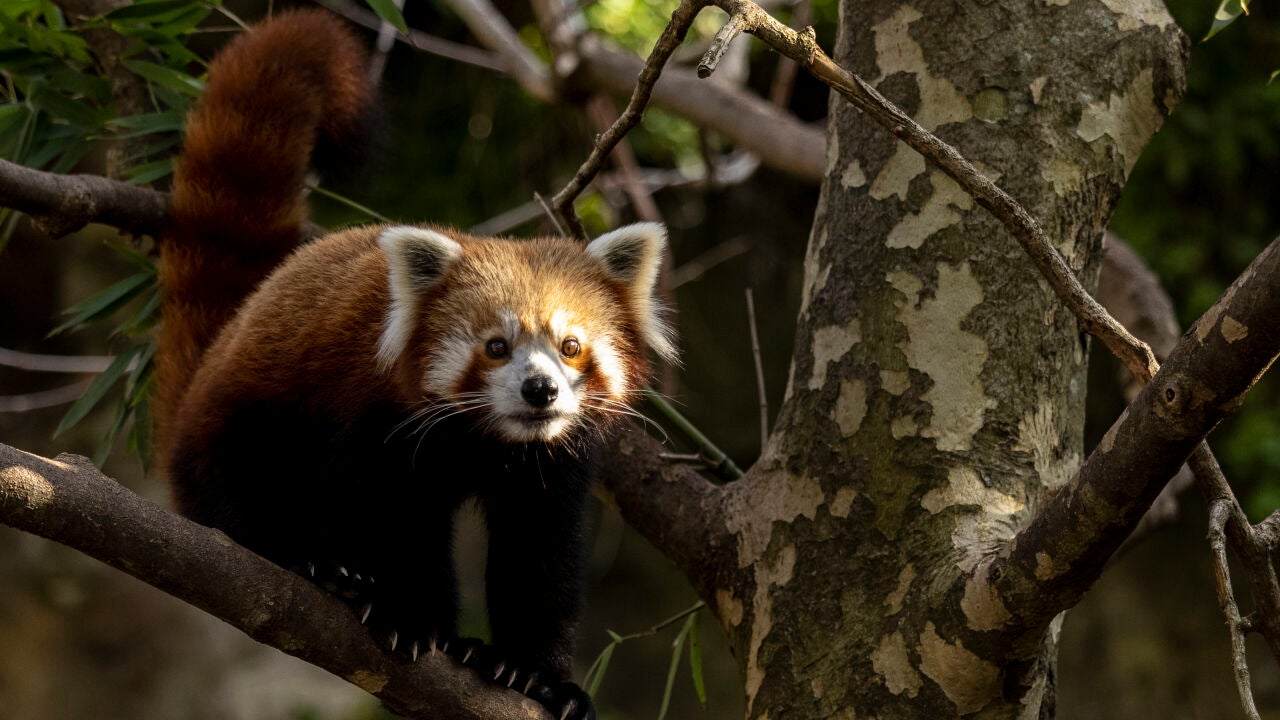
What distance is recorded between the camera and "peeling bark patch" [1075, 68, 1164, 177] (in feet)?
7.56

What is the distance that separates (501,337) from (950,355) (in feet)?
3.08

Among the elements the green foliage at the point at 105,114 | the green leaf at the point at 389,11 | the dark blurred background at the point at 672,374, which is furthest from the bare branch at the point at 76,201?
the dark blurred background at the point at 672,374

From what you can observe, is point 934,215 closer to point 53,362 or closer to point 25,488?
point 25,488

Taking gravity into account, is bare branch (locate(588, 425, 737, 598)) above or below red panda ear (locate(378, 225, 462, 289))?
below

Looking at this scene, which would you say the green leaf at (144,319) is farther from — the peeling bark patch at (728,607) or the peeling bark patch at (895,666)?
the peeling bark patch at (895,666)

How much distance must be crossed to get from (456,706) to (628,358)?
0.92 m

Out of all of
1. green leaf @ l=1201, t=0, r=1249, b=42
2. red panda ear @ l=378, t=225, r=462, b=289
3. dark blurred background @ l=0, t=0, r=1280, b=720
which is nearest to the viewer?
green leaf @ l=1201, t=0, r=1249, b=42

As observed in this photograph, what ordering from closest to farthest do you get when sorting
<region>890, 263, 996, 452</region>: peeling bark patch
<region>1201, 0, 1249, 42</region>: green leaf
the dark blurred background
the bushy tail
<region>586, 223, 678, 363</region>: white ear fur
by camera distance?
1. <region>1201, 0, 1249, 42</region>: green leaf
2. <region>890, 263, 996, 452</region>: peeling bark patch
3. <region>586, 223, 678, 363</region>: white ear fur
4. the bushy tail
5. the dark blurred background

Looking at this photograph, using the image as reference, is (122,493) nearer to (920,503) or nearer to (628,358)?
(628,358)

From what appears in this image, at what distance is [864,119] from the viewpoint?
2.41 metres

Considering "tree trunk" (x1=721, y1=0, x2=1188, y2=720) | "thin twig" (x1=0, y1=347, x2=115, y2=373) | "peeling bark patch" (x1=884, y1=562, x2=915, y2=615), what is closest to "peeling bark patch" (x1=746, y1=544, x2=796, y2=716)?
"tree trunk" (x1=721, y1=0, x2=1188, y2=720)

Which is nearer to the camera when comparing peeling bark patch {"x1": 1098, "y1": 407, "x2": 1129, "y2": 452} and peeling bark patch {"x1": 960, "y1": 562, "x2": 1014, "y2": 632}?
peeling bark patch {"x1": 1098, "y1": 407, "x2": 1129, "y2": 452}

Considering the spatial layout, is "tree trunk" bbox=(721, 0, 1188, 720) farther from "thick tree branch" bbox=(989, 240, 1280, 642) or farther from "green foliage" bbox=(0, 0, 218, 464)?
"green foliage" bbox=(0, 0, 218, 464)

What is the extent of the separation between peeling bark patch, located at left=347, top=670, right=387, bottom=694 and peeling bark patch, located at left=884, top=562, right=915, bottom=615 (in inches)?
37.1
